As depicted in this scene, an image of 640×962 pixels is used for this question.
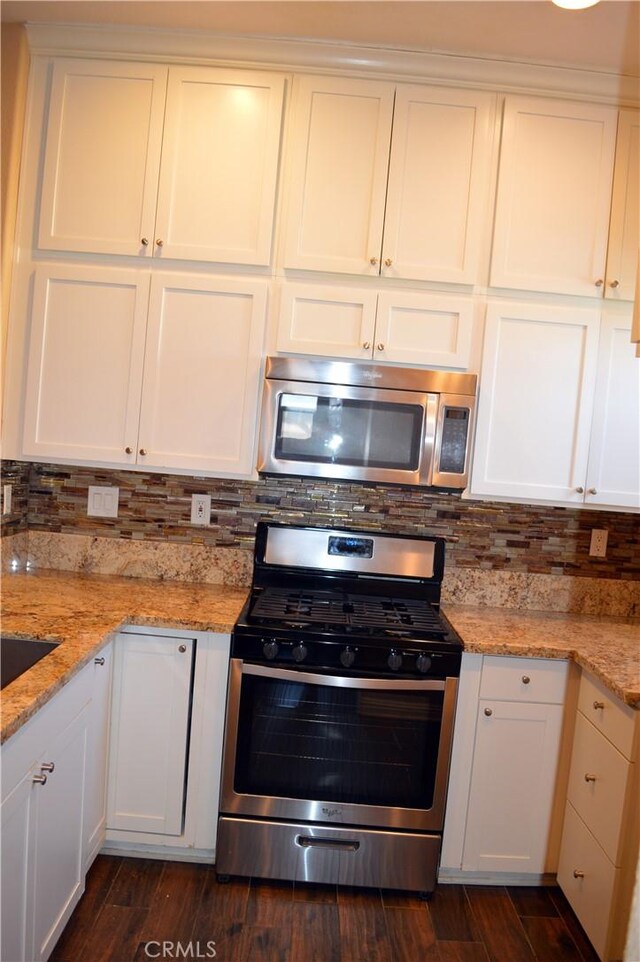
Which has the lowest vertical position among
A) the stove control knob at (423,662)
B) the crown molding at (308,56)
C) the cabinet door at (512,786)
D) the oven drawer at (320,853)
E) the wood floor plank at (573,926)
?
the wood floor plank at (573,926)

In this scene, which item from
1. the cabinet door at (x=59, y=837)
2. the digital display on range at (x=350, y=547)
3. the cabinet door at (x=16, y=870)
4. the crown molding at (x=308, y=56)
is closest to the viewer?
the cabinet door at (x=16, y=870)

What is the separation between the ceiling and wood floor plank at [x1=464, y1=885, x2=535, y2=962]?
8.79 feet

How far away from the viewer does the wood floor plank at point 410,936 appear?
2.02m

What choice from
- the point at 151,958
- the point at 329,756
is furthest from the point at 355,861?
the point at 151,958

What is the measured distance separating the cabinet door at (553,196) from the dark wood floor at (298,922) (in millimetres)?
2002

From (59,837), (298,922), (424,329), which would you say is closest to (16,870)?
(59,837)

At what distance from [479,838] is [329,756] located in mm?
563

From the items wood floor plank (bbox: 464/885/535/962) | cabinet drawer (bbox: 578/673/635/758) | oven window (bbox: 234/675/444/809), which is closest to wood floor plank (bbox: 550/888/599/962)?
wood floor plank (bbox: 464/885/535/962)

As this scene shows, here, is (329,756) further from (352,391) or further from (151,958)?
(352,391)

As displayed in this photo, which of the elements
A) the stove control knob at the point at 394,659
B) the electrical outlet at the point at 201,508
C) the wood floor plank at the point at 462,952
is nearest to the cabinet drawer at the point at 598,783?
the wood floor plank at the point at 462,952

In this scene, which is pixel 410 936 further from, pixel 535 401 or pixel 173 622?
pixel 535 401

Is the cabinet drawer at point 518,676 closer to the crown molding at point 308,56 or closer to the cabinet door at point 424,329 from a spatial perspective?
the cabinet door at point 424,329

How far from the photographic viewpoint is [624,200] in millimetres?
2453

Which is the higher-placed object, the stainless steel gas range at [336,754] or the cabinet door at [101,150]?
the cabinet door at [101,150]
